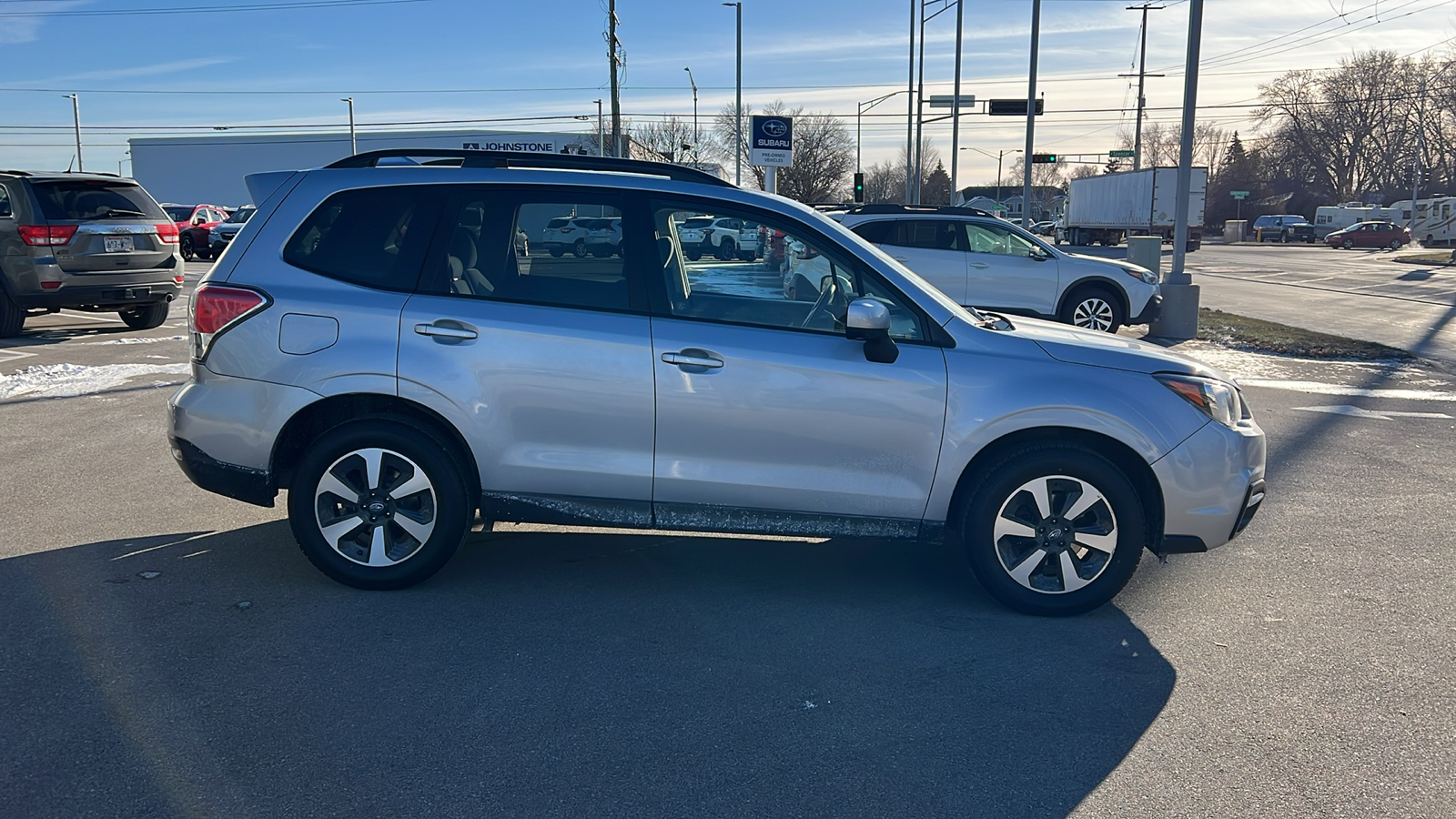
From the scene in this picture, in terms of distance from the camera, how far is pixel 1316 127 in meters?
95.2

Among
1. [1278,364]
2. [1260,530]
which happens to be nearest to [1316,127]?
[1278,364]

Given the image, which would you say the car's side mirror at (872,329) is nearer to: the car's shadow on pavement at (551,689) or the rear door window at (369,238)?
the car's shadow on pavement at (551,689)

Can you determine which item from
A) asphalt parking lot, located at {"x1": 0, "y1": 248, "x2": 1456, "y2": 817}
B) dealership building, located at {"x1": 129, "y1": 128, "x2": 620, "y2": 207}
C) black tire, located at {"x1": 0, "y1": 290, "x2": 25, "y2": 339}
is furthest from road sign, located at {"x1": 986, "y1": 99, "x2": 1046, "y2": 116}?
dealership building, located at {"x1": 129, "y1": 128, "x2": 620, "y2": 207}

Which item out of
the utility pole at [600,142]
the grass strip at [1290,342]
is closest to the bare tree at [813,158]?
the utility pole at [600,142]

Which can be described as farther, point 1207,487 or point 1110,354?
point 1110,354

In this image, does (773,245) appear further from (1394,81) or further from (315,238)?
(1394,81)

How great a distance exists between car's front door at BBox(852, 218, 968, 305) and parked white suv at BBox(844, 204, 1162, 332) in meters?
0.01

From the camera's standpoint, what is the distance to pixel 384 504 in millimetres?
4836

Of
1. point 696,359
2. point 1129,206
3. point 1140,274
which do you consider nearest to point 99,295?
point 696,359

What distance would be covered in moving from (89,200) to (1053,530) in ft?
42.4

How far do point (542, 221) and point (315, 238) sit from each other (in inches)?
40.7

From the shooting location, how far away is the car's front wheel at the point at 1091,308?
581 inches

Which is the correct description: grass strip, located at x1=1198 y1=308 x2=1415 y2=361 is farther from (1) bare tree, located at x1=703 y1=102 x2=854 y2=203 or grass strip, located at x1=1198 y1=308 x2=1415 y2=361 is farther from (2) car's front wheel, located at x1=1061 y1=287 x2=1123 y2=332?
(1) bare tree, located at x1=703 y1=102 x2=854 y2=203

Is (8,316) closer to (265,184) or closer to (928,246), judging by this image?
(265,184)
